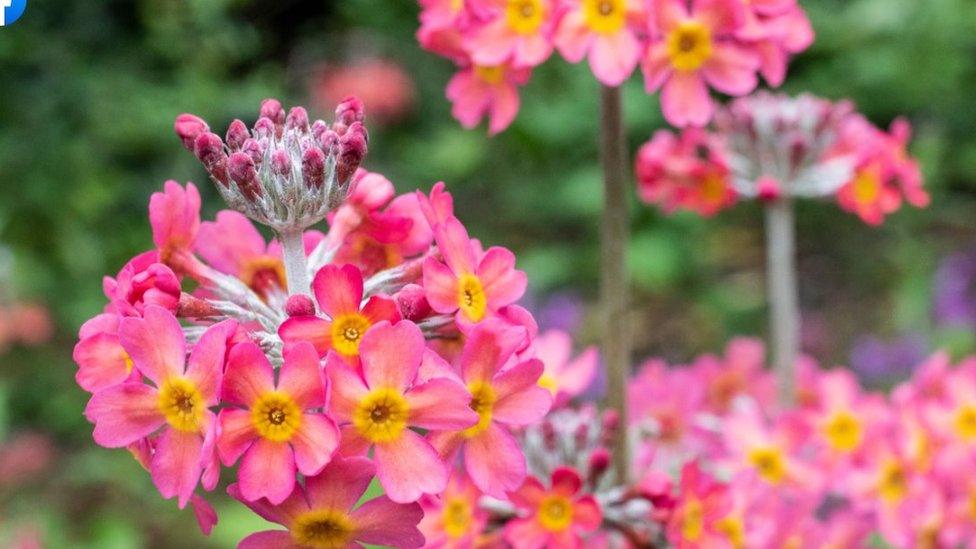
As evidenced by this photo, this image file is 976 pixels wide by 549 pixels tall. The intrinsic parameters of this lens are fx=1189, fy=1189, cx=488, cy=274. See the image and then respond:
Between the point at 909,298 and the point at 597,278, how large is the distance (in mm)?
1253

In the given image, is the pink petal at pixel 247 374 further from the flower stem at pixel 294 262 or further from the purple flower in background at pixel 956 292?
the purple flower in background at pixel 956 292

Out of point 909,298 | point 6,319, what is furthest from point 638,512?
point 909,298

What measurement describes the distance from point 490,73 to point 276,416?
70 centimetres

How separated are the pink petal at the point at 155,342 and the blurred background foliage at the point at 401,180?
195 centimetres

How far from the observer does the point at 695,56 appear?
4.91 feet

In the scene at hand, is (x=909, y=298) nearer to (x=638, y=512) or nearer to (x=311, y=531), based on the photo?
(x=638, y=512)

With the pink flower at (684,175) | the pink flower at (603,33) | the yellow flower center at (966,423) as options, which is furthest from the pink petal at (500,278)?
the yellow flower center at (966,423)

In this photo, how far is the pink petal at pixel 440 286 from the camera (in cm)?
A: 115

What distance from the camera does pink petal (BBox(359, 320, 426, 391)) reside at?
109cm

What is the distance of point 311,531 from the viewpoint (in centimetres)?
115

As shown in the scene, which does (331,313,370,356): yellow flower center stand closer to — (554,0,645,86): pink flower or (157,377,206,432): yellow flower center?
(157,377,206,432): yellow flower center

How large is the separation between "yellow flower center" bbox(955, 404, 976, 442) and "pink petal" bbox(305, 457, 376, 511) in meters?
1.18

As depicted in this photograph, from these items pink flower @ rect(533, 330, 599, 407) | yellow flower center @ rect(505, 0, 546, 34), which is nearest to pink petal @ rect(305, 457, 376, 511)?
pink flower @ rect(533, 330, 599, 407)

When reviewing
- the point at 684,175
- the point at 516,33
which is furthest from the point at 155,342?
the point at 684,175
